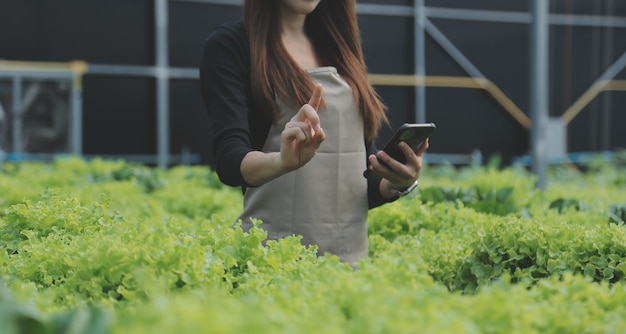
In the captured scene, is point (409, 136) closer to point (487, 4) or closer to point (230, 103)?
point (230, 103)

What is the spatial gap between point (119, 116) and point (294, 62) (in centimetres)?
1201

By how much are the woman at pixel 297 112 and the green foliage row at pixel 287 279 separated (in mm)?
280

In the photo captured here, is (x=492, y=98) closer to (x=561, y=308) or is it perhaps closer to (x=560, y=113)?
(x=560, y=113)

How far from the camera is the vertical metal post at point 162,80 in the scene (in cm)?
1504

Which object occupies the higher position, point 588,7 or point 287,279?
point 588,7

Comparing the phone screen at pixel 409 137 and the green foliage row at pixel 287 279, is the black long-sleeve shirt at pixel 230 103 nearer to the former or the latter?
the green foliage row at pixel 287 279

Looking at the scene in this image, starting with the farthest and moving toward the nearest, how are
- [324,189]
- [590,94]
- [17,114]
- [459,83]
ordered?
[590,94] → [459,83] → [17,114] → [324,189]

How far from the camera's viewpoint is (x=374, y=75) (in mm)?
16453

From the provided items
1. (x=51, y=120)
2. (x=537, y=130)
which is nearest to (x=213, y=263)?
(x=537, y=130)

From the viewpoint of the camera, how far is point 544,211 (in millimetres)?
4617

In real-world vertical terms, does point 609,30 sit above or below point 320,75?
above

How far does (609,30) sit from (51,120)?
11.0 m

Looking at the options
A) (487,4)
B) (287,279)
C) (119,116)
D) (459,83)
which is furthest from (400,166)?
(487,4)

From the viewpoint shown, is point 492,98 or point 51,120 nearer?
point 51,120
